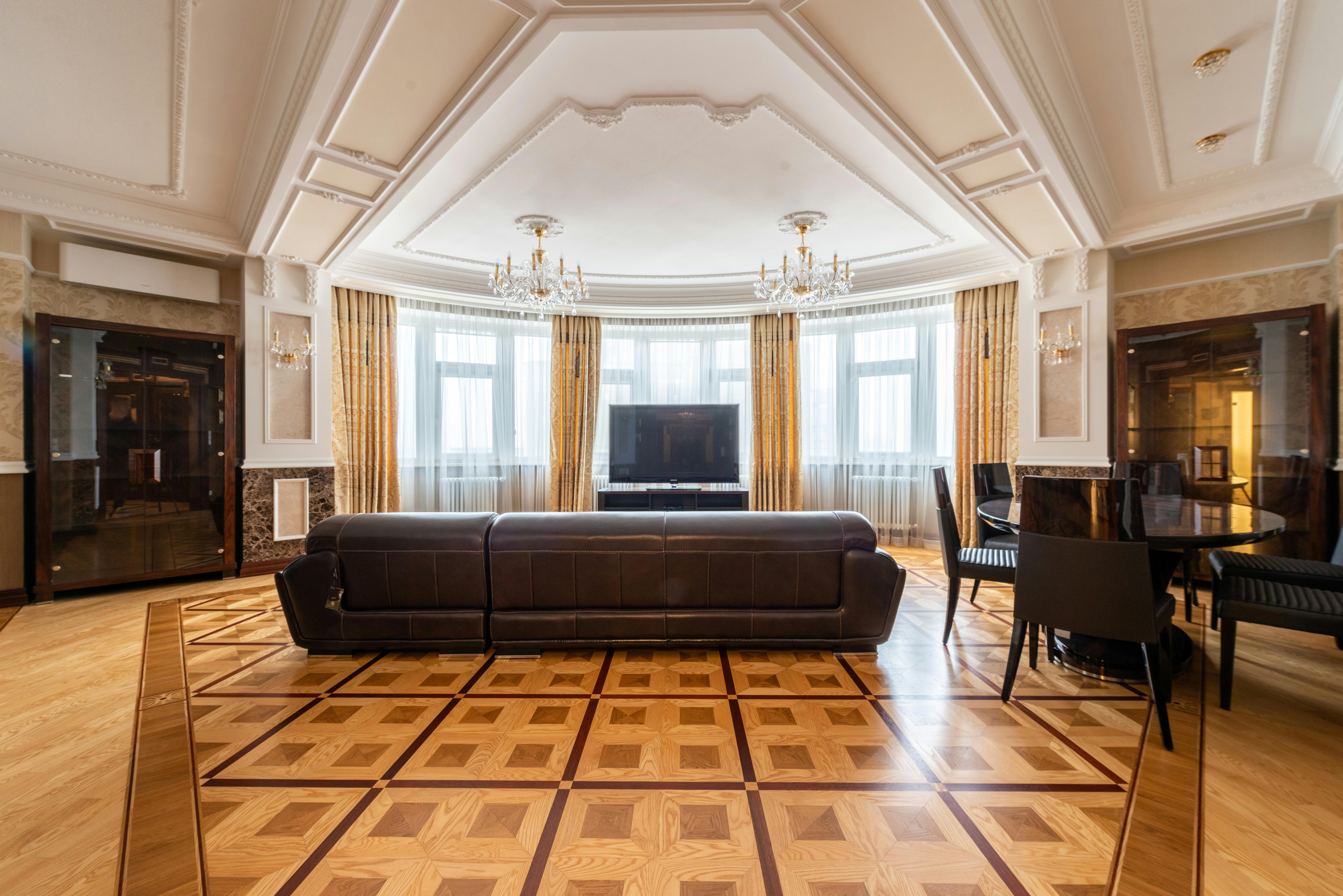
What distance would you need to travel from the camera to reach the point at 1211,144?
329cm

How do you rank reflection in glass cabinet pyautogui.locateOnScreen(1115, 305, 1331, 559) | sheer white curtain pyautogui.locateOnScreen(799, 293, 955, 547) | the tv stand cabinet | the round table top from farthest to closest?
1. the tv stand cabinet
2. sheer white curtain pyautogui.locateOnScreen(799, 293, 955, 547)
3. reflection in glass cabinet pyautogui.locateOnScreen(1115, 305, 1331, 559)
4. the round table top

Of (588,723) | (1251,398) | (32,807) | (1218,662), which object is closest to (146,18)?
(32,807)

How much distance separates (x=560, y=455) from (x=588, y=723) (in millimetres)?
4884

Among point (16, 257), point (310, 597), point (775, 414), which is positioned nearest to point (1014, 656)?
point (310, 597)

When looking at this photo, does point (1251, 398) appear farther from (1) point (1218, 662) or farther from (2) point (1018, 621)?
(2) point (1018, 621)

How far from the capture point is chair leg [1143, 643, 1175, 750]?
78.7 inches

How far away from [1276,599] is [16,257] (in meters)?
7.29

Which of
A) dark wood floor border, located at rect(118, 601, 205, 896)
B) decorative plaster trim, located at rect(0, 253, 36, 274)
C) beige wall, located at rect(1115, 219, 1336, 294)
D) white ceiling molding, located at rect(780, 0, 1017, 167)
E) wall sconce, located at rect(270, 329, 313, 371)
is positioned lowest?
dark wood floor border, located at rect(118, 601, 205, 896)

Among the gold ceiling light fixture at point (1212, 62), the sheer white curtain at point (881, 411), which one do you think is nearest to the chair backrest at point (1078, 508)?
the gold ceiling light fixture at point (1212, 62)

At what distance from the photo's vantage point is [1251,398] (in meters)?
3.98

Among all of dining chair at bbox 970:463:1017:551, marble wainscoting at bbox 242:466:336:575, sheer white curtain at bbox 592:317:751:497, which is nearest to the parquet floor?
dining chair at bbox 970:463:1017:551

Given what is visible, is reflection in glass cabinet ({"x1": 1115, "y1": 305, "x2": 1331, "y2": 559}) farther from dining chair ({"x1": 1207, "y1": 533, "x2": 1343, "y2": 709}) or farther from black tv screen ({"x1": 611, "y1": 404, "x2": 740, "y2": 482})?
black tv screen ({"x1": 611, "y1": 404, "x2": 740, "y2": 482})

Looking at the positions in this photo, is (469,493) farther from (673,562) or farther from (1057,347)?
(1057,347)

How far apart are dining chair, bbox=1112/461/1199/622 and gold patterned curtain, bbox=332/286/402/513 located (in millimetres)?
6232
